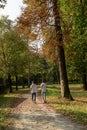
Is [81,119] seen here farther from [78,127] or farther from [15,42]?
[15,42]

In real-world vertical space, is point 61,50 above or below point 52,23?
below

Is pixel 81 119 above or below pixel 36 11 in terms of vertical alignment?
below

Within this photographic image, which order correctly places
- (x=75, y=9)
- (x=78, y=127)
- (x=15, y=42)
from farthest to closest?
(x=15, y=42), (x=75, y=9), (x=78, y=127)

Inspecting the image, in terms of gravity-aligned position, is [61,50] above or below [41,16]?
below

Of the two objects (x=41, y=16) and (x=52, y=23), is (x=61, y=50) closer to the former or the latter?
(x=52, y=23)

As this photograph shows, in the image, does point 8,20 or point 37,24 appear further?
point 8,20

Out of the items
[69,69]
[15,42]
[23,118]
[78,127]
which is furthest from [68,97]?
[15,42]

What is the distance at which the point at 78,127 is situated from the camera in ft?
43.6

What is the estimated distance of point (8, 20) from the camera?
55062mm

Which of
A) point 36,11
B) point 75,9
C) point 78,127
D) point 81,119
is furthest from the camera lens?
point 36,11

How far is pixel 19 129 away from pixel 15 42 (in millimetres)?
41846

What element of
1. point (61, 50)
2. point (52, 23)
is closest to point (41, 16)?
point (52, 23)

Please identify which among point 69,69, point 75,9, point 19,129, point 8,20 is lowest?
point 19,129

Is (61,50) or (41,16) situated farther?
(61,50)
